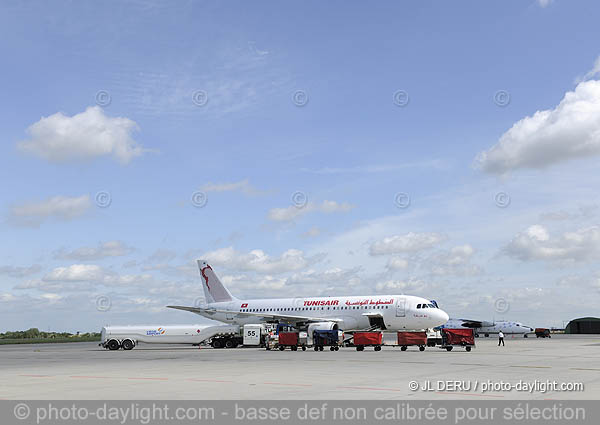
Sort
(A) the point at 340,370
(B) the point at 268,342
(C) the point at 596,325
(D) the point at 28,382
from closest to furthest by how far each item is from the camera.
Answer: (D) the point at 28,382, (A) the point at 340,370, (B) the point at 268,342, (C) the point at 596,325

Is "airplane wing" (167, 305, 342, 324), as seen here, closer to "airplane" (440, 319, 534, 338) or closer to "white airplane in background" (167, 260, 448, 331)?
"white airplane in background" (167, 260, 448, 331)

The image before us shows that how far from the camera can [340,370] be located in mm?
27672

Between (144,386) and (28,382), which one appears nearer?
(144,386)

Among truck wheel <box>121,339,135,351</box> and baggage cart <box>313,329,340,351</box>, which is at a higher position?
baggage cart <box>313,329,340,351</box>

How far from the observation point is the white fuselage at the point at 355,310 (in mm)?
Answer: 59656

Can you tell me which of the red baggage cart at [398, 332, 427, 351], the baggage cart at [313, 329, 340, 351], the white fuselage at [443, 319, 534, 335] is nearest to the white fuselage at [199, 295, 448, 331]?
the red baggage cart at [398, 332, 427, 351]

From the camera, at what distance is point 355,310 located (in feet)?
212

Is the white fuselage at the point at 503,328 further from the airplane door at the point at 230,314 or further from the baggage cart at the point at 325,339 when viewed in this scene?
the baggage cart at the point at 325,339

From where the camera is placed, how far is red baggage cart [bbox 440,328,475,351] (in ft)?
156

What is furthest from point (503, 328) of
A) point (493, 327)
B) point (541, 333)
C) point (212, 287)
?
point (212, 287)

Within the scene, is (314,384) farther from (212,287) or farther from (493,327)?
(493,327)
